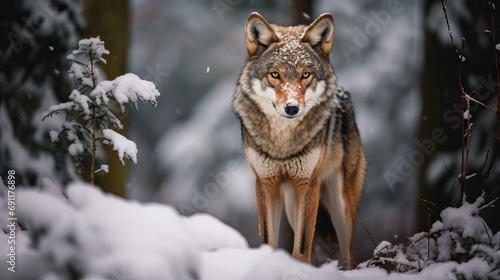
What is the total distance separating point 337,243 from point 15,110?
3516 millimetres

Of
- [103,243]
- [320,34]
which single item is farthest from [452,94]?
[103,243]

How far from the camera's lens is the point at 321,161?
4336 millimetres

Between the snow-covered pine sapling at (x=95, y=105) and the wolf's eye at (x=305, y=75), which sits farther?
the wolf's eye at (x=305, y=75)

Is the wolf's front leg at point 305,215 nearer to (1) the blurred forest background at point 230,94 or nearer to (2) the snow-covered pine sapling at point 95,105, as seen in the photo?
(1) the blurred forest background at point 230,94

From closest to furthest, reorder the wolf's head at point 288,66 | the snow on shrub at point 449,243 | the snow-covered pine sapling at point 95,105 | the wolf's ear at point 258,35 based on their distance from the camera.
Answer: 1. the snow on shrub at point 449,243
2. the snow-covered pine sapling at point 95,105
3. the wolf's head at point 288,66
4. the wolf's ear at point 258,35

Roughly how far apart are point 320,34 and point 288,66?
1.60 ft

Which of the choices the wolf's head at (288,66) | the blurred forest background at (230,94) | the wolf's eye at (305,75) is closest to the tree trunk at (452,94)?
the blurred forest background at (230,94)

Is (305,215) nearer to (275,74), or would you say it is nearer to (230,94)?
(275,74)

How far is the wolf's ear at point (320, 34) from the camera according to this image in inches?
162

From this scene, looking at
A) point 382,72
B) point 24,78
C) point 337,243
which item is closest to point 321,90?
point 337,243

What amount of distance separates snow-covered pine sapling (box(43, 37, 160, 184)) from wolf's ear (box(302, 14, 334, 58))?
150 centimetres

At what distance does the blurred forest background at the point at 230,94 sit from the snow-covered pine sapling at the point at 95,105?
287 millimetres

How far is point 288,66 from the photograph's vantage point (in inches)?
157

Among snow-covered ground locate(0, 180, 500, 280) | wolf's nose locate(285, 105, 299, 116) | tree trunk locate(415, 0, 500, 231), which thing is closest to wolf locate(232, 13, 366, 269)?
wolf's nose locate(285, 105, 299, 116)
